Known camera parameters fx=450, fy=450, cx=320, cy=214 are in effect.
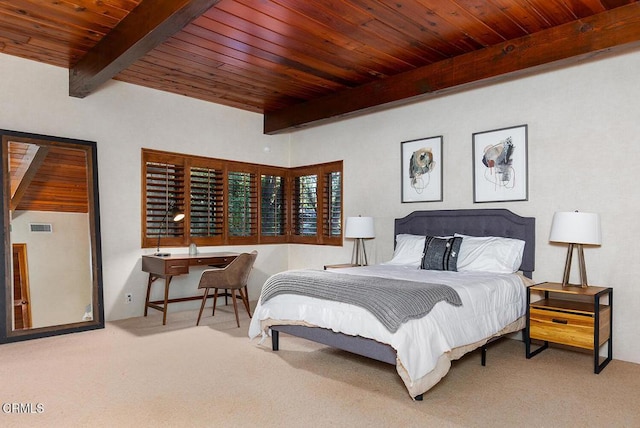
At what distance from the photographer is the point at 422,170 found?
5.08m

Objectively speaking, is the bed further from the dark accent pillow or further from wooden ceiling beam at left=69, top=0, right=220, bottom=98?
wooden ceiling beam at left=69, top=0, right=220, bottom=98

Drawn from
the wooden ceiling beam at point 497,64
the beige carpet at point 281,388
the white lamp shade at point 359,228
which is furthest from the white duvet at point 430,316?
the wooden ceiling beam at point 497,64

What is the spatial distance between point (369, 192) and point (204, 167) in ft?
7.07

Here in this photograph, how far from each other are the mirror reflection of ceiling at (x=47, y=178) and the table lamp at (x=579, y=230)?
4525 mm

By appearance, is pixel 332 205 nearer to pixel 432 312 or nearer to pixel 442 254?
pixel 442 254

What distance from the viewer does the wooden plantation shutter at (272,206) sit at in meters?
6.55

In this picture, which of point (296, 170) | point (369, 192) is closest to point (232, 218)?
point (296, 170)

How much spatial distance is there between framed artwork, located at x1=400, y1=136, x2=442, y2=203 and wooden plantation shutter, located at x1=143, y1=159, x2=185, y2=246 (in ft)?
9.00

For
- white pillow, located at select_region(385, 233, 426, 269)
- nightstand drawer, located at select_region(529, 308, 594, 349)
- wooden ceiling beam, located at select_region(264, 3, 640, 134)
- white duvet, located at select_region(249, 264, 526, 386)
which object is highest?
wooden ceiling beam, located at select_region(264, 3, 640, 134)

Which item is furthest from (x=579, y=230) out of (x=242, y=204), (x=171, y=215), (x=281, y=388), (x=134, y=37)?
(x=171, y=215)

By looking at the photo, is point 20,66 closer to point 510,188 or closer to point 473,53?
point 473,53

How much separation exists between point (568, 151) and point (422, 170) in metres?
1.51

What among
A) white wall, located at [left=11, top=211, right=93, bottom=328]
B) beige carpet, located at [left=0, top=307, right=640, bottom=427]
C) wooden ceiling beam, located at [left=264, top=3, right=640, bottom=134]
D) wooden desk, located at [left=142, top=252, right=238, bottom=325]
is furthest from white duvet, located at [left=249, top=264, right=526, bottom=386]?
white wall, located at [left=11, top=211, right=93, bottom=328]

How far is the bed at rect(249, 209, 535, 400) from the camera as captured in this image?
2812 millimetres
